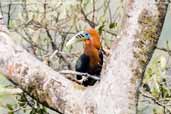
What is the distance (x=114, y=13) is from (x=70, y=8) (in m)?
0.18

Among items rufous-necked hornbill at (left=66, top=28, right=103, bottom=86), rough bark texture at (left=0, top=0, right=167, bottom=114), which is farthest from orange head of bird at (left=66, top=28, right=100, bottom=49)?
rough bark texture at (left=0, top=0, right=167, bottom=114)

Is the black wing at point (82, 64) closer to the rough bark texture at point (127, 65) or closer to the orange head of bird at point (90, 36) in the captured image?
the orange head of bird at point (90, 36)

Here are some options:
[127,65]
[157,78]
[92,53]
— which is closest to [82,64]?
[92,53]

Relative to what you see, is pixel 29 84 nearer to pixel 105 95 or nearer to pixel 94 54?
pixel 105 95

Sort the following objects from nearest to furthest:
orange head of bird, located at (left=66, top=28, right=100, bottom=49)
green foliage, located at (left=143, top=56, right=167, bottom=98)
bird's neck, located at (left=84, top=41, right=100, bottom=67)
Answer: green foliage, located at (left=143, top=56, right=167, bottom=98)
orange head of bird, located at (left=66, top=28, right=100, bottom=49)
bird's neck, located at (left=84, top=41, right=100, bottom=67)

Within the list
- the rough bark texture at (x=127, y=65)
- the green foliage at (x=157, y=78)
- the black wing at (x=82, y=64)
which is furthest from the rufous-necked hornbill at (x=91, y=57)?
the rough bark texture at (x=127, y=65)

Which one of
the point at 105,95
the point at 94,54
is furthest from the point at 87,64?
the point at 105,95

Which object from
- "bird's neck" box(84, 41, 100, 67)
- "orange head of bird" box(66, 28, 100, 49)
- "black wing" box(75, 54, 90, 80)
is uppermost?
"orange head of bird" box(66, 28, 100, 49)

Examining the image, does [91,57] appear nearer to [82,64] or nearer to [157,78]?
[82,64]

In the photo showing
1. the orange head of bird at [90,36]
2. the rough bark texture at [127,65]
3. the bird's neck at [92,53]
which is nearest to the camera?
the rough bark texture at [127,65]

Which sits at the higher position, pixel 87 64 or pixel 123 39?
pixel 123 39

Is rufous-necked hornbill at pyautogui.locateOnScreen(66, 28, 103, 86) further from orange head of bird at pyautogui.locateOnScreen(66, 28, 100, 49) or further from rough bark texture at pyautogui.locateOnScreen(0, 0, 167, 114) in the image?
rough bark texture at pyautogui.locateOnScreen(0, 0, 167, 114)

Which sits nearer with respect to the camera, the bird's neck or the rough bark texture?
the rough bark texture

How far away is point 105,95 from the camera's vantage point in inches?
31.9
